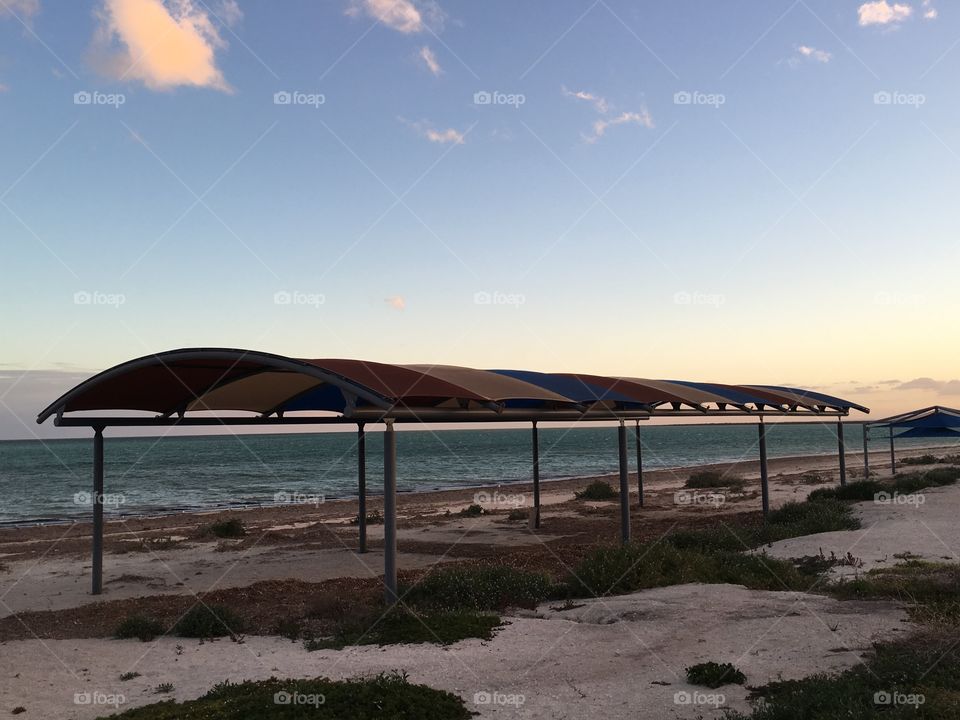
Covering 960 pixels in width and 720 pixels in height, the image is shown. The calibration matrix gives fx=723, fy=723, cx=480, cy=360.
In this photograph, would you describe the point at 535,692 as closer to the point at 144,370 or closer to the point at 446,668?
the point at 446,668

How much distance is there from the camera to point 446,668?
27.0ft

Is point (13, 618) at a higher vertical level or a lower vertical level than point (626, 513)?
lower

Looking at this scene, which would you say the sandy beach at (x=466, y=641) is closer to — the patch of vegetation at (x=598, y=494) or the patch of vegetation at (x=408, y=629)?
the patch of vegetation at (x=408, y=629)

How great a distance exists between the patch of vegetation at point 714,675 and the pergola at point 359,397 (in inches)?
189

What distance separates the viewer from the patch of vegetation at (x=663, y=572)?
12078 millimetres

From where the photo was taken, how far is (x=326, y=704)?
675 centimetres

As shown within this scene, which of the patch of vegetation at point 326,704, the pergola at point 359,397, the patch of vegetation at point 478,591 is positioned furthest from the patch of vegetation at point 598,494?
the patch of vegetation at point 326,704

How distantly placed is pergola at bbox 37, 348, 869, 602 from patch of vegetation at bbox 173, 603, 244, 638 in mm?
2347

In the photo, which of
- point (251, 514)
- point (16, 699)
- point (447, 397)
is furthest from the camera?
point (251, 514)

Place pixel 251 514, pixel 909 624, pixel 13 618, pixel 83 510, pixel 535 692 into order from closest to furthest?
pixel 535 692 < pixel 909 624 < pixel 13 618 < pixel 251 514 < pixel 83 510

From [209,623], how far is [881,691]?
28.6ft

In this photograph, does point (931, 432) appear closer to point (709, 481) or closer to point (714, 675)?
point (709, 481)

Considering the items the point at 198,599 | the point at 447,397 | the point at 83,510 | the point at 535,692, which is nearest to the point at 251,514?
the point at 83,510

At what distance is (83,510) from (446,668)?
39574 millimetres
